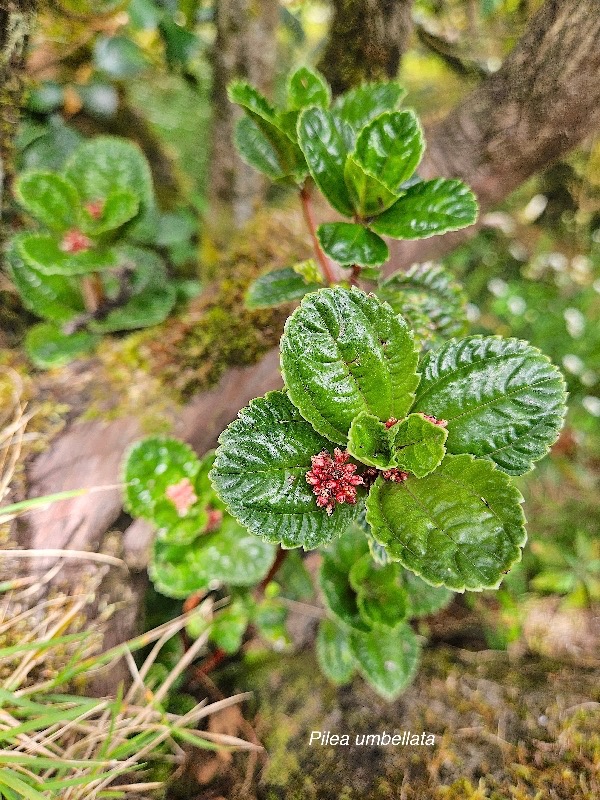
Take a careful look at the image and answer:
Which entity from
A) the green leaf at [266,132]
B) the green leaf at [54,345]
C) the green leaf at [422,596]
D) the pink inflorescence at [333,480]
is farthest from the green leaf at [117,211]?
the green leaf at [422,596]

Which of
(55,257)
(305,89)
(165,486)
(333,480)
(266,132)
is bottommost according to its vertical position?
(165,486)

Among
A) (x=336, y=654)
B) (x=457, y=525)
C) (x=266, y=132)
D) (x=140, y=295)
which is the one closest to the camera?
(x=457, y=525)

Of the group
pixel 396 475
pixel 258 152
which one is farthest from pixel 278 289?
pixel 396 475

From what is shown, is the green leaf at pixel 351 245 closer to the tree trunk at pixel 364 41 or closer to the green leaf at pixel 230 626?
the tree trunk at pixel 364 41

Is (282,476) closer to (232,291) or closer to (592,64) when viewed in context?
(232,291)

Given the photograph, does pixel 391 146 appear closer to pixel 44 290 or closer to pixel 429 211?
pixel 429 211
